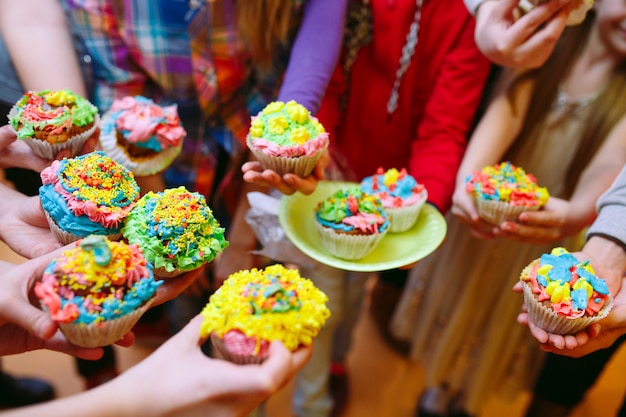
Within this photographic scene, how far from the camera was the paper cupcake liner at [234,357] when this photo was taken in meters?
0.71

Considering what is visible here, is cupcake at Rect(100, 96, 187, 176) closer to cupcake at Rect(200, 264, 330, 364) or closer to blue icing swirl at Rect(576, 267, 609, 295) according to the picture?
cupcake at Rect(200, 264, 330, 364)

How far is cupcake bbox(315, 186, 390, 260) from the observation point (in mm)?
1098

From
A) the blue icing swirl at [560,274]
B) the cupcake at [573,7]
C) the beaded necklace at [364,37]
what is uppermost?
the cupcake at [573,7]

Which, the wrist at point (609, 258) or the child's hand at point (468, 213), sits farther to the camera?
the child's hand at point (468, 213)

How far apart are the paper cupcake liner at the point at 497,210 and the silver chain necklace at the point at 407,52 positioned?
35 cm

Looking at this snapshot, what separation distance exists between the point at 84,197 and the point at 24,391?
2.94 ft

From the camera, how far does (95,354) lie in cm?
77

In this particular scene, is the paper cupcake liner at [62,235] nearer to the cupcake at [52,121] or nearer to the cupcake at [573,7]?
the cupcake at [52,121]

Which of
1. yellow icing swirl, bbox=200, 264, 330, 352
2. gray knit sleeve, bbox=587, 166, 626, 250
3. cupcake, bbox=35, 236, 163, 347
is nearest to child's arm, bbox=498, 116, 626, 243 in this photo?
gray knit sleeve, bbox=587, 166, 626, 250

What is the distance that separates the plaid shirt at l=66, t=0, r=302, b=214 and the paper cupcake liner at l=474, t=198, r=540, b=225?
59 cm

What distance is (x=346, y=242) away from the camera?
110 cm

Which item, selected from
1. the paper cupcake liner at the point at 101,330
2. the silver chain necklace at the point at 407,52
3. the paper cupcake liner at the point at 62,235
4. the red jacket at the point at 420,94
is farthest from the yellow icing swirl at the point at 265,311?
the silver chain necklace at the point at 407,52

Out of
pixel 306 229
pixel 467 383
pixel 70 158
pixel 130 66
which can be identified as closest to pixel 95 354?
pixel 70 158

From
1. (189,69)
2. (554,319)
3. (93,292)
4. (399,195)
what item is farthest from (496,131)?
(93,292)
